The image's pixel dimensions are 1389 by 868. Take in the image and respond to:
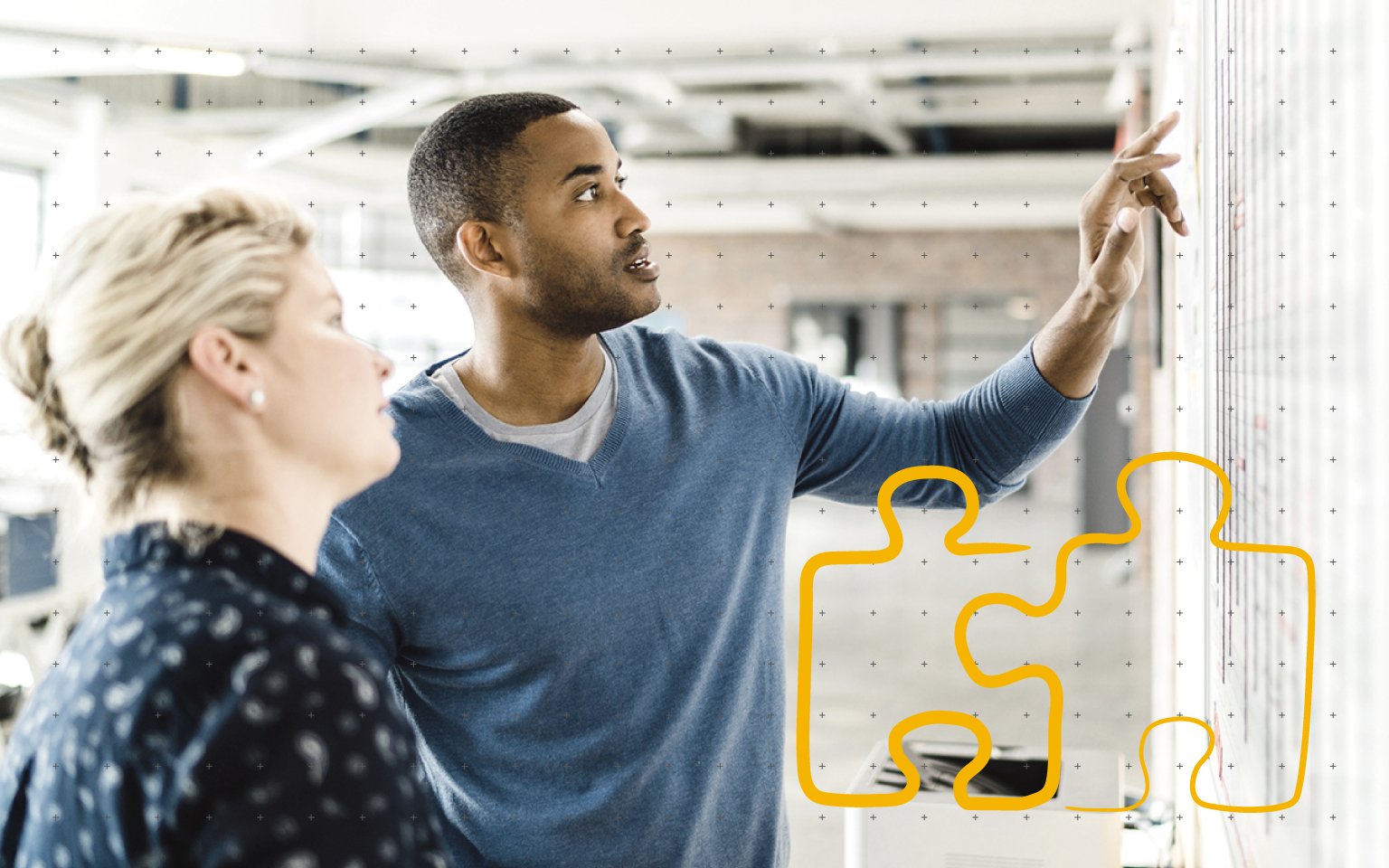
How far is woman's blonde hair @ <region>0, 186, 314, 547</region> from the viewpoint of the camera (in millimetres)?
761

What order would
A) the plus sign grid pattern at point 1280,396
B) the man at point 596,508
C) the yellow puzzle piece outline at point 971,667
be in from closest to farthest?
1. the plus sign grid pattern at point 1280,396
2. the yellow puzzle piece outline at point 971,667
3. the man at point 596,508

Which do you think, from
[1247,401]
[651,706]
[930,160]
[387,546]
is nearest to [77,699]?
[387,546]

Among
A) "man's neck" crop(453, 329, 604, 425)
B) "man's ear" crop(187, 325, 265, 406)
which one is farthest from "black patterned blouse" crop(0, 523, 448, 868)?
"man's neck" crop(453, 329, 604, 425)

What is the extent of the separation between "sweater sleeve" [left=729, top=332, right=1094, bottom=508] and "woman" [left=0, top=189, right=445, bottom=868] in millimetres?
671

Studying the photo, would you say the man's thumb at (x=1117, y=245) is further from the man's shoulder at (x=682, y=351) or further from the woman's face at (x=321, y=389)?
the woman's face at (x=321, y=389)

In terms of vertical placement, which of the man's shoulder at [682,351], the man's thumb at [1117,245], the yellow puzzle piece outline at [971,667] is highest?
the man's thumb at [1117,245]

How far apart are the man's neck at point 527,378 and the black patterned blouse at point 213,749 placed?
2.22 feet

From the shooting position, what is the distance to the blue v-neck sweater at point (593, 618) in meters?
1.27

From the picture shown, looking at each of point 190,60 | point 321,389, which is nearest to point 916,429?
point 321,389

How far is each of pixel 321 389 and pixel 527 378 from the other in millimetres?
560

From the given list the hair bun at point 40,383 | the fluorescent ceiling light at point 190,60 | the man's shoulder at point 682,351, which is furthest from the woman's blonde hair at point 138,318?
the fluorescent ceiling light at point 190,60

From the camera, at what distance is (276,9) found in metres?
4.01

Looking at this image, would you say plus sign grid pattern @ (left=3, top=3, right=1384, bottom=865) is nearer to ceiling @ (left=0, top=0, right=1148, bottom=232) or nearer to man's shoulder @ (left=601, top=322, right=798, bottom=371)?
man's shoulder @ (left=601, top=322, right=798, bottom=371)

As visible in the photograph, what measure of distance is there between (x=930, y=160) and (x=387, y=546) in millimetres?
8114
